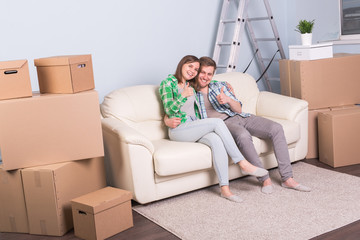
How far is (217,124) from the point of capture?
307 cm

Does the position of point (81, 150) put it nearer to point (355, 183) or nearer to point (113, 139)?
point (113, 139)

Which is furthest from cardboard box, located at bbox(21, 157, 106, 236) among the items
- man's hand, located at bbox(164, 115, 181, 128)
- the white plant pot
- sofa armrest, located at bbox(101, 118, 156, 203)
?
the white plant pot

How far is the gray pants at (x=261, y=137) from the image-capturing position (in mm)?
3098

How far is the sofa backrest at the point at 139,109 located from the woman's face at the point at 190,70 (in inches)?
13.2

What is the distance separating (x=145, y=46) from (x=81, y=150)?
1.53 metres

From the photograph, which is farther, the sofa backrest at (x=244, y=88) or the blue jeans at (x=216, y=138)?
the sofa backrest at (x=244, y=88)

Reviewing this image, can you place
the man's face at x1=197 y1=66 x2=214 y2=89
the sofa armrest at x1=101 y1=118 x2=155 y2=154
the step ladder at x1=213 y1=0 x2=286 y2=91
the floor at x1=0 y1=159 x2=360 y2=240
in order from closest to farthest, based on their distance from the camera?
1. the floor at x1=0 y1=159 x2=360 y2=240
2. the sofa armrest at x1=101 y1=118 x2=155 y2=154
3. the man's face at x1=197 y1=66 x2=214 y2=89
4. the step ladder at x1=213 y1=0 x2=286 y2=91

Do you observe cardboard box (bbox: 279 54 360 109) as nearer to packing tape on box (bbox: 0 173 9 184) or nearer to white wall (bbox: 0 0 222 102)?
white wall (bbox: 0 0 222 102)

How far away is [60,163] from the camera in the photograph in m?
2.63

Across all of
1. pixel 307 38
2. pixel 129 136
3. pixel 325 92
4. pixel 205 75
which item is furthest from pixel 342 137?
pixel 129 136

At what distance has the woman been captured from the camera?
298cm

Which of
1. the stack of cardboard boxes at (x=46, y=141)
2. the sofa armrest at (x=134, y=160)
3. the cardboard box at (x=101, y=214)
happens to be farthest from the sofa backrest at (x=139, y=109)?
the cardboard box at (x=101, y=214)

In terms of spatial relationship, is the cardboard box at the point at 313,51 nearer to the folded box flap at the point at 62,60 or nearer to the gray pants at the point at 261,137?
the gray pants at the point at 261,137

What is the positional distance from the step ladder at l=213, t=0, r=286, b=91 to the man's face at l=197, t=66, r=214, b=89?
792 mm
